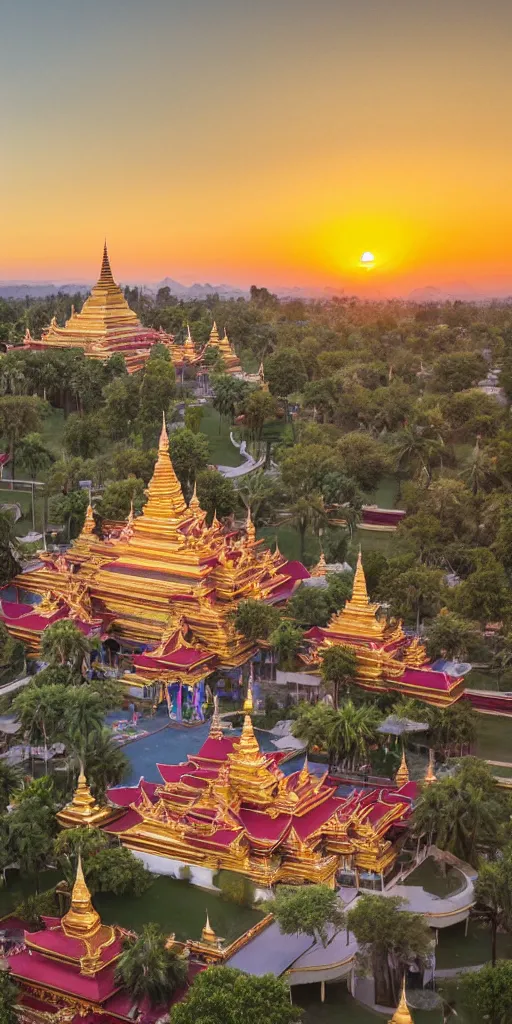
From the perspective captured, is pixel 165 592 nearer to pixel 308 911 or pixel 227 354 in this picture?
pixel 308 911

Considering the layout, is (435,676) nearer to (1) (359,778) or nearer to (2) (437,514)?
(1) (359,778)

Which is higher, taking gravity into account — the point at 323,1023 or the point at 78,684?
the point at 78,684

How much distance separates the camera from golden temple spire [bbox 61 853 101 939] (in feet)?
70.8

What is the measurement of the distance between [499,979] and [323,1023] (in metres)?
3.53

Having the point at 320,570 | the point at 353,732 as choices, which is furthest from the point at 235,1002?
the point at 320,570

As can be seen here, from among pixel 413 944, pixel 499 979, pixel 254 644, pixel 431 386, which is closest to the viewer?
pixel 499 979

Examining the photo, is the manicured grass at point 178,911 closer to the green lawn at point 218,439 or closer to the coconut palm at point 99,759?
the coconut palm at point 99,759

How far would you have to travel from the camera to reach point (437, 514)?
4566cm

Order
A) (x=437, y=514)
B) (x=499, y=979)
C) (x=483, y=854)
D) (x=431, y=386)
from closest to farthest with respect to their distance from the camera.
Answer: (x=499, y=979)
(x=483, y=854)
(x=437, y=514)
(x=431, y=386)

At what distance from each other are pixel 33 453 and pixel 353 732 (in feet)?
83.2

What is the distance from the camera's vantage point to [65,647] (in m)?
34.4

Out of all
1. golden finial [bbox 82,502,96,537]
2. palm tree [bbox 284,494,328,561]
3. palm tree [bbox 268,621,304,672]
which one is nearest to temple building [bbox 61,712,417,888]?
palm tree [bbox 268,621,304,672]

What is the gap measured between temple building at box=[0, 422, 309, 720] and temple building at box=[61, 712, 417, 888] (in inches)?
346

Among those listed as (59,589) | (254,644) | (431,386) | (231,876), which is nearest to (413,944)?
(231,876)
